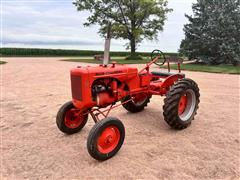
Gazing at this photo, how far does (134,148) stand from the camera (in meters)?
4.16

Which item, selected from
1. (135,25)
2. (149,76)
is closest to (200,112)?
(149,76)

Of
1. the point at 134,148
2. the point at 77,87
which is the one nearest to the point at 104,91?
the point at 77,87

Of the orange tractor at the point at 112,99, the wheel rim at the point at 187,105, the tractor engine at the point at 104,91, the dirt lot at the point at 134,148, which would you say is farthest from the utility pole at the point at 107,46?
the wheel rim at the point at 187,105

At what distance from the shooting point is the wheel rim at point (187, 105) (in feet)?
17.0

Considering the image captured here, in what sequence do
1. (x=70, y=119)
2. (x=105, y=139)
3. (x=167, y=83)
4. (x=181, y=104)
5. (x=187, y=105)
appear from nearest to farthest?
(x=105, y=139)
(x=70, y=119)
(x=181, y=104)
(x=187, y=105)
(x=167, y=83)

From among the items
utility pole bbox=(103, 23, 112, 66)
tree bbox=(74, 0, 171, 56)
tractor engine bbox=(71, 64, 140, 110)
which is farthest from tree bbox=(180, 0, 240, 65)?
utility pole bbox=(103, 23, 112, 66)

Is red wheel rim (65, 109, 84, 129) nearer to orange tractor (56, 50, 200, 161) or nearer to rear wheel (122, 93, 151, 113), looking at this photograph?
orange tractor (56, 50, 200, 161)

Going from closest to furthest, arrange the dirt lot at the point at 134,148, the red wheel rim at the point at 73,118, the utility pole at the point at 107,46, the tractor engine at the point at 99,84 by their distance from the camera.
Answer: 1. the dirt lot at the point at 134,148
2. the tractor engine at the point at 99,84
3. the utility pole at the point at 107,46
4. the red wheel rim at the point at 73,118

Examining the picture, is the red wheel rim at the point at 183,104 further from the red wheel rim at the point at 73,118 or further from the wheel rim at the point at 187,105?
the red wheel rim at the point at 73,118

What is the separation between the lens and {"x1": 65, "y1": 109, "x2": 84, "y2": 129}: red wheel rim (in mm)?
4766

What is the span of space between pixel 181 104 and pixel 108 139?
6.10 ft

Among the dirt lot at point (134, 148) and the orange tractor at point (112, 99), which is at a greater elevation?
the orange tractor at point (112, 99)

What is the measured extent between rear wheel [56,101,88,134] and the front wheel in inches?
54.6

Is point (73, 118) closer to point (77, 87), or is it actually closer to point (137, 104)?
point (77, 87)
